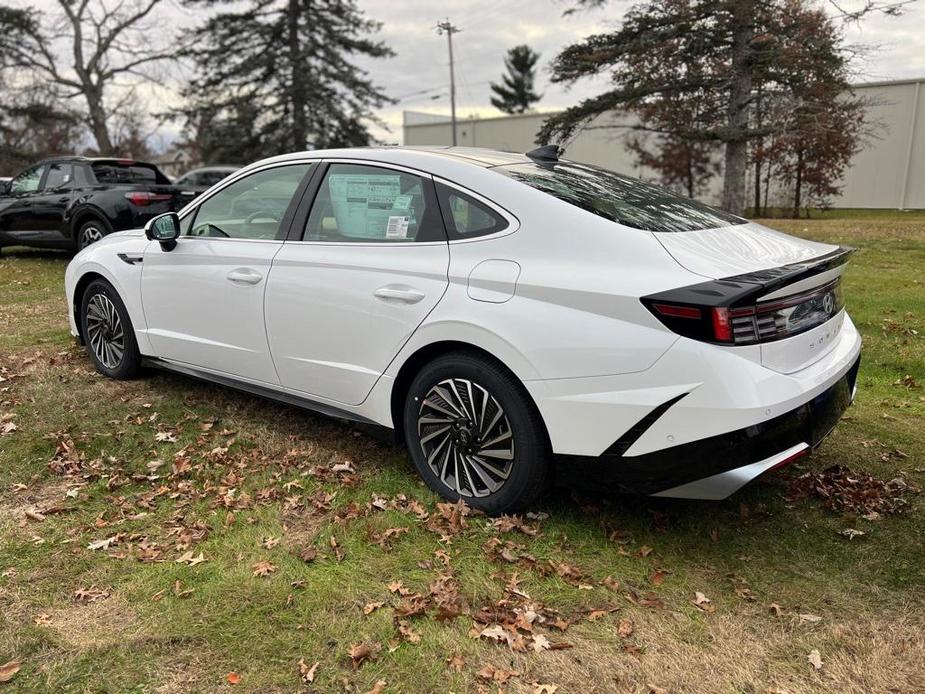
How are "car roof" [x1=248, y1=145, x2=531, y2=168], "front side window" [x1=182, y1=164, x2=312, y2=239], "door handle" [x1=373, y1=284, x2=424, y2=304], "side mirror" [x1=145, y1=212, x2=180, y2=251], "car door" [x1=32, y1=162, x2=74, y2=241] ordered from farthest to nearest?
"car door" [x1=32, y1=162, x2=74, y2=241]
"side mirror" [x1=145, y1=212, x2=180, y2=251]
"front side window" [x1=182, y1=164, x2=312, y2=239]
"car roof" [x1=248, y1=145, x2=531, y2=168]
"door handle" [x1=373, y1=284, x2=424, y2=304]

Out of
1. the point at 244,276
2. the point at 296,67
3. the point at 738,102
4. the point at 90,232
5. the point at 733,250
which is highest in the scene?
the point at 296,67

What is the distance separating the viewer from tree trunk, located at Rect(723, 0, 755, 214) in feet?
41.5

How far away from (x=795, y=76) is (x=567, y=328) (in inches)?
505

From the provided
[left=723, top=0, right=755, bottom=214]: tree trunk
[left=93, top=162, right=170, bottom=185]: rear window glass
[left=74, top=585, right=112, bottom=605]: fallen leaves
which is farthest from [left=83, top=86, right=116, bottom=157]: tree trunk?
[left=74, top=585, right=112, bottom=605]: fallen leaves

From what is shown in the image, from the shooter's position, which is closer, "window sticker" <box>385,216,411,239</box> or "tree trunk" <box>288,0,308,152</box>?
"window sticker" <box>385,216,411,239</box>

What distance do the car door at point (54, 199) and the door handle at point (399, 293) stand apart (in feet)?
29.3

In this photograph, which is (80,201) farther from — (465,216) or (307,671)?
(307,671)

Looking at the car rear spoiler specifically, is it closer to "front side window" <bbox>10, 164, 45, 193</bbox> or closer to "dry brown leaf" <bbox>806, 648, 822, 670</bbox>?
"dry brown leaf" <bbox>806, 648, 822, 670</bbox>

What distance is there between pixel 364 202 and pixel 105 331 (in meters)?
2.56

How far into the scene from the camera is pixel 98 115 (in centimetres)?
2873

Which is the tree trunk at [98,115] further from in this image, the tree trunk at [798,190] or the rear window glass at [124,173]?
the tree trunk at [798,190]

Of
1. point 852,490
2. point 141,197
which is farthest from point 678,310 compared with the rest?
point 141,197

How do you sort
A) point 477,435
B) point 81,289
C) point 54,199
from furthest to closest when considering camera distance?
1. point 54,199
2. point 81,289
3. point 477,435

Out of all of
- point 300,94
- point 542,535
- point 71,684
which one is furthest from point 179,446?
point 300,94
